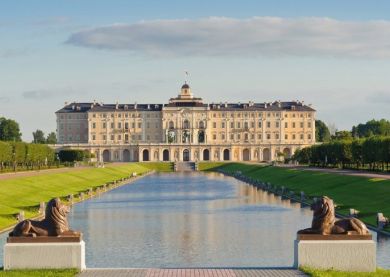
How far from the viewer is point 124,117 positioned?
7485 inches

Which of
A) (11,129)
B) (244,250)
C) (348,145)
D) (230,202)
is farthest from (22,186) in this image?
(11,129)

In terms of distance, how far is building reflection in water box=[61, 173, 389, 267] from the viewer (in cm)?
2742

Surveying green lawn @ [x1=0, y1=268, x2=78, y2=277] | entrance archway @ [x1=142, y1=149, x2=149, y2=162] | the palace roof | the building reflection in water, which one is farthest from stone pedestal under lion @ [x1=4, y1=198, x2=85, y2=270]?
the palace roof

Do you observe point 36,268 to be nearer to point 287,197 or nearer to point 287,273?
point 287,273

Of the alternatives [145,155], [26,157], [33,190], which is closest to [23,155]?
[26,157]

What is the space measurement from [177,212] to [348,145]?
5222 cm

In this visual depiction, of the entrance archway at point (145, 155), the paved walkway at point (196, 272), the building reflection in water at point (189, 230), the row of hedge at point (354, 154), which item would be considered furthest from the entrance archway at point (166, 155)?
the paved walkway at point (196, 272)

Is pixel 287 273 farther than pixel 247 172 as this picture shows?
No

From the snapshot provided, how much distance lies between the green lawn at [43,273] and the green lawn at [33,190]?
17752 mm

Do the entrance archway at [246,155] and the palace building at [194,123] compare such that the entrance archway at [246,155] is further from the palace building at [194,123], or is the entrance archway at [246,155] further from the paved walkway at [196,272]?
the paved walkway at [196,272]

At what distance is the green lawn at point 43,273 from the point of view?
18.8 metres

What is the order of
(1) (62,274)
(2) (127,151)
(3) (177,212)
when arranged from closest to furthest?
(1) (62,274) < (3) (177,212) < (2) (127,151)

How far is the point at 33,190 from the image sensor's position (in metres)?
59.4

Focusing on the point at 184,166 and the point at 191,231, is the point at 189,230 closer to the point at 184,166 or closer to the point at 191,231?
the point at 191,231
